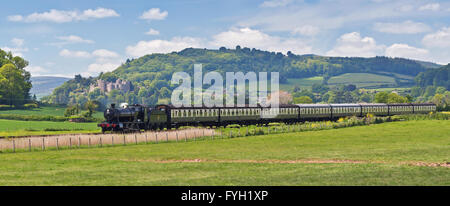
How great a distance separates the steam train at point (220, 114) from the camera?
6450cm

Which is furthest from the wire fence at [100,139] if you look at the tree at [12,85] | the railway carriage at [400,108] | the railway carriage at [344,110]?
the tree at [12,85]

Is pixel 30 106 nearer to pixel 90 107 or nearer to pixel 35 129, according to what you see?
pixel 90 107

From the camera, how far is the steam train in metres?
64.5

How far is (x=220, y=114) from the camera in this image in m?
82.9

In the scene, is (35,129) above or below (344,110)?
below

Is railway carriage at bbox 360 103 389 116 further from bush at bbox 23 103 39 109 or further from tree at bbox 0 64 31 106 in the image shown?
tree at bbox 0 64 31 106

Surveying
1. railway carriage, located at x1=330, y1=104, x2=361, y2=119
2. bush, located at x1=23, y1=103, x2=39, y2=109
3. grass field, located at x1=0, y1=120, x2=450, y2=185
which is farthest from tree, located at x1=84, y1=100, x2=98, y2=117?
grass field, located at x1=0, y1=120, x2=450, y2=185

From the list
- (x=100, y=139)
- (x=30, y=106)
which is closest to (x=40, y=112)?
(x=30, y=106)

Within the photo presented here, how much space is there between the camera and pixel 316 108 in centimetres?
10212

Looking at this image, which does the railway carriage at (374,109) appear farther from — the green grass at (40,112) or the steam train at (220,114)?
the green grass at (40,112)
